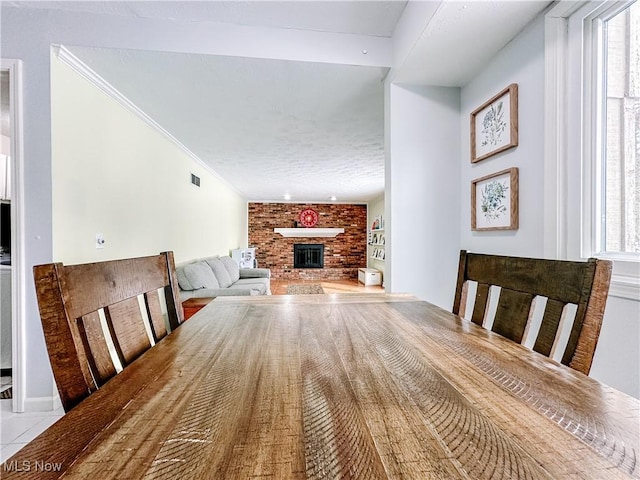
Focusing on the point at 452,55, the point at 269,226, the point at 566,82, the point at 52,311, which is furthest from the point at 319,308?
the point at 269,226

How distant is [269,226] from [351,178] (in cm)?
374

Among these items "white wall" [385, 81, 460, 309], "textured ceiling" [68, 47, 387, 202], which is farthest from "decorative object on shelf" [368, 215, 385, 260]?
"white wall" [385, 81, 460, 309]

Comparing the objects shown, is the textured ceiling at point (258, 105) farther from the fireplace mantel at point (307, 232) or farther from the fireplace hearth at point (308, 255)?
the fireplace hearth at point (308, 255)

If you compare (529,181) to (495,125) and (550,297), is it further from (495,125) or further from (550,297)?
(550,297)

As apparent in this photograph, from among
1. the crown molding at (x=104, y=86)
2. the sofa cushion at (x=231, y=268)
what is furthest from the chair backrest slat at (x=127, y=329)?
the sofa cushion at (x=231, y=268)

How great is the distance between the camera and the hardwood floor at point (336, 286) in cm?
675

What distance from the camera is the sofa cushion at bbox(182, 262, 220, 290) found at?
3574 millimetres

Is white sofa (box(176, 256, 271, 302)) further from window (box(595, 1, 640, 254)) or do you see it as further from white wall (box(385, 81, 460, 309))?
window (box(595, 1, 640, 254))

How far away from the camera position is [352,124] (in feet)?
10.0

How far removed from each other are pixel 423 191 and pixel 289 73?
1.21 m

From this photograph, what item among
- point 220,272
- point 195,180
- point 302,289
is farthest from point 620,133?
point 302,289

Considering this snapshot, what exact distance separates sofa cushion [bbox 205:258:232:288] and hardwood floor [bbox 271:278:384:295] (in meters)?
1.70

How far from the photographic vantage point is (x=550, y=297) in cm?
87

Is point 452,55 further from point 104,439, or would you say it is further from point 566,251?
point 104,439
